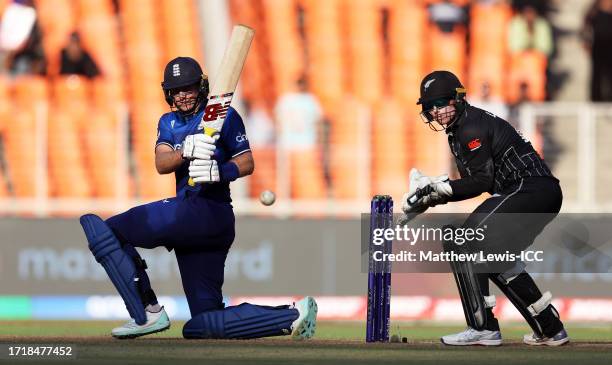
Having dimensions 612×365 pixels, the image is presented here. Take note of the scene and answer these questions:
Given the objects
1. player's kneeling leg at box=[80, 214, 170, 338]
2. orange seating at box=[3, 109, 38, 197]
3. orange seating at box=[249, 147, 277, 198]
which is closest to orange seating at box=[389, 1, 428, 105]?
orange seating at box=[249, 147, 277, 198]

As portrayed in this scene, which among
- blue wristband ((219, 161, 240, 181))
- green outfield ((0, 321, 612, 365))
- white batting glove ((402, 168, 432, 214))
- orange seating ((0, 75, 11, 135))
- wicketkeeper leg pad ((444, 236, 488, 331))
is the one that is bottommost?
green outfield ((0, 321, 612, 365))

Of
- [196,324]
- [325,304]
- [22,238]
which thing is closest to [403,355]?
[196,324]

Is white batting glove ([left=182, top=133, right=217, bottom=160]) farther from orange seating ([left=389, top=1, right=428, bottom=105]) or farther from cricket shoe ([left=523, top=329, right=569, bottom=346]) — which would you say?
orange seating ([left=389, top=1, right=428, bottom=105])

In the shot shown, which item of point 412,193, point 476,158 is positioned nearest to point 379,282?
point 412,193

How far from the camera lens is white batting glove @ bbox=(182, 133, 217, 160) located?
23.2ft

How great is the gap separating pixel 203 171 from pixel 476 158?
146 cm

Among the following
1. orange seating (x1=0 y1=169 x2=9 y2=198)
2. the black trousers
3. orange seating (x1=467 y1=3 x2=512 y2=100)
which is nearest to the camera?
the black trousers

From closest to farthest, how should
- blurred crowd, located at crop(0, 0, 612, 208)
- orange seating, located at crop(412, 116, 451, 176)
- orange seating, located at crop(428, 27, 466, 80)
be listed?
orange seating, located at crop(412, 116, 451, 176), blurred crowd, located at crop(0, 0, 612, 208), orange seating, located at crop(428, 27, 466, 80)

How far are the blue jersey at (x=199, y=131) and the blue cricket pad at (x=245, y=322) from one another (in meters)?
0.62

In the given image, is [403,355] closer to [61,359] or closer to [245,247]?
[61,359]

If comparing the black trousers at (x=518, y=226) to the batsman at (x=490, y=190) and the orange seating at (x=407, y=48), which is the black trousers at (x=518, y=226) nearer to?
the batsman at (x=490, y=190)

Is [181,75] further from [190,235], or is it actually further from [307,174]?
[307,174]

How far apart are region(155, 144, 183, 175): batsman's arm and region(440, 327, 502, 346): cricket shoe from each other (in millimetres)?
1725

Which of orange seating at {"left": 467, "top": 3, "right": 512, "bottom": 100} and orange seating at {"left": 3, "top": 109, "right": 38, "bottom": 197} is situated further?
orange seating at {"left": 467, "top": 3, "right": 512, "bottom": 100}
